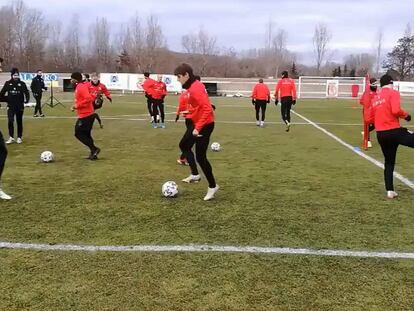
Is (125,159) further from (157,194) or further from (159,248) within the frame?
(159,248)

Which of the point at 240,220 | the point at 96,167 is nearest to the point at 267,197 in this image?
the point at 240,220

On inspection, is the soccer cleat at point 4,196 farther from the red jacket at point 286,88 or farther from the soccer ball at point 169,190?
the red jacket at point 286,88

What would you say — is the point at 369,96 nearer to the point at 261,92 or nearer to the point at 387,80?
the point at 261,92

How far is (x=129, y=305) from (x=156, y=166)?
22.1 feet

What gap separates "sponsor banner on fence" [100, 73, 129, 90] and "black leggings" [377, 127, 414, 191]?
43604 millimetres

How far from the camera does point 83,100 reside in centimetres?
1098

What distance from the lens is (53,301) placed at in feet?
13.4

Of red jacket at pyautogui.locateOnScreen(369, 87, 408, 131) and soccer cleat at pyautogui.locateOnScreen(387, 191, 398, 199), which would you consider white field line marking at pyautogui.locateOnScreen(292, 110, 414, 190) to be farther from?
red jacket at pyautogui.locateOnScreen(369, 87, 408, 131)

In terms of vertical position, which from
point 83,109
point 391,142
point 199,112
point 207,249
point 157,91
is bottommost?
point 207,249

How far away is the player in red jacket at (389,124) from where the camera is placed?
754 centimetres

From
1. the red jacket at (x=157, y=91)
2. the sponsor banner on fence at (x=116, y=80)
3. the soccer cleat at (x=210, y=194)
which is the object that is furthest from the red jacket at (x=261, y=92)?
the sponsor banner on fence at (x=116, y=80)

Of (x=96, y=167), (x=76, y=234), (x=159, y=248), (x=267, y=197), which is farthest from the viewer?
(x=96, y=167)

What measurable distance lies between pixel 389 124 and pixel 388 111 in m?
0.20

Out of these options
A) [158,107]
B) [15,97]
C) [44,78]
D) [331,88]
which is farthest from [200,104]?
[331,88]
